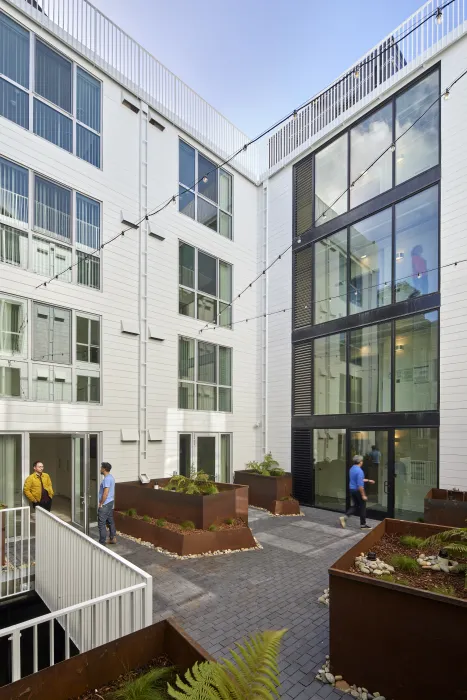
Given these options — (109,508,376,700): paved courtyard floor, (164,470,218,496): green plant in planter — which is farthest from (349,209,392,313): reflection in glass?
(164,470,218,496): green plant in planter

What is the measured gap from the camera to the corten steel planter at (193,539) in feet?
22.5

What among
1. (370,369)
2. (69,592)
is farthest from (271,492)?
(69,592)

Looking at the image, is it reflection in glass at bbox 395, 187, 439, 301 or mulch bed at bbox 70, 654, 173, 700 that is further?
reflection in glass at bbox 395, 187, 439, 301

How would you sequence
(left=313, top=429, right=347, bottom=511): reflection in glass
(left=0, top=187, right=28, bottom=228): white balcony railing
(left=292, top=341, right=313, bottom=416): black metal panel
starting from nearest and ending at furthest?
(left=0, top=187, right=28, bottom=228): white balcony railing, (left=313, top=429, right=347, bottom=511): reflection in glass, (left=292, top=341, right=313, bottom=416): black metal panel

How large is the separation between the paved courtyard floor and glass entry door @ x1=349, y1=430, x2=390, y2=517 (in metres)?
1.58

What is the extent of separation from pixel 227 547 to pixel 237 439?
17.3 ft

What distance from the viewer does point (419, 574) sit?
389 cm

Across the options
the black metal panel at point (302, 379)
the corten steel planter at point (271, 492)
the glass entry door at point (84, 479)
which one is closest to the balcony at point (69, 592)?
the glass entry door at point (84, 479)

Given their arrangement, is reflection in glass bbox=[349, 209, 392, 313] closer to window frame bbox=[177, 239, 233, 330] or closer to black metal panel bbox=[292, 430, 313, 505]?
window frame bbox=[177, 239, 233, 330]

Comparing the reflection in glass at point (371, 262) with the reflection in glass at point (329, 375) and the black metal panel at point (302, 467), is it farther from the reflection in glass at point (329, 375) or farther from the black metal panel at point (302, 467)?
the black metal panel at point (302, 467)

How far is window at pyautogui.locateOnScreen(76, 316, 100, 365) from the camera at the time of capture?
880 cm

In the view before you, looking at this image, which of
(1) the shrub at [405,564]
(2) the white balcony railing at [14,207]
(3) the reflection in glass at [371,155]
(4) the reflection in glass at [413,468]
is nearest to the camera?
(1) the shrub at [405,564]

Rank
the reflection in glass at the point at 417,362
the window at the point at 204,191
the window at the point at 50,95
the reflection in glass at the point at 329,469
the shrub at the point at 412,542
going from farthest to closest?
the window at the point at 204,191 → the reflection in glass at the point at 329,469 → the reflection in glass at the point at 417,362 → the window at the point at 50,95 → the shrub at the point at 412,542

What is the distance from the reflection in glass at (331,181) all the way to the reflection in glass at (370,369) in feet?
11.3
